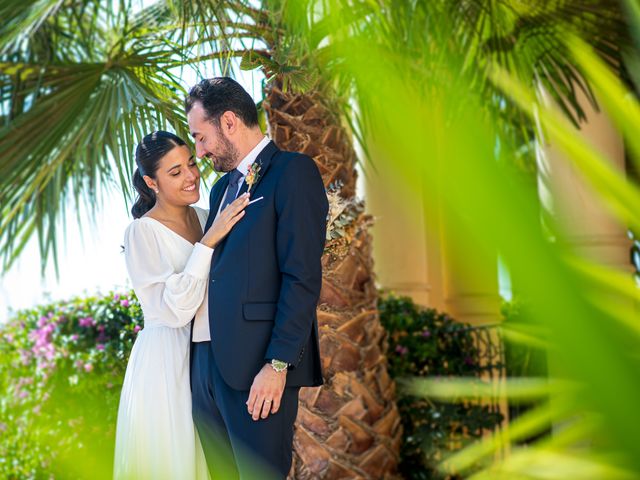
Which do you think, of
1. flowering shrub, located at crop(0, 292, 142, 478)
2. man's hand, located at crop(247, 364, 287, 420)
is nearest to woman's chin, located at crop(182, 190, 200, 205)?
man's hand, located at crop(247, 364, 287, 420)

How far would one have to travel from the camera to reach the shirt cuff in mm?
2752

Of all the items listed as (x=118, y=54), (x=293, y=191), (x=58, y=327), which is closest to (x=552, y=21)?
(x=118, y=54)

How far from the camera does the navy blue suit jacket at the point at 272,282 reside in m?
2.61

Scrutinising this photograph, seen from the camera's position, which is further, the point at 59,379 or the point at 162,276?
the point at 59,379

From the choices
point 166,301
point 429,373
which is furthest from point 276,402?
point 429,373

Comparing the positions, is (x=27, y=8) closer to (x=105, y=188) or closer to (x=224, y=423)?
(x=105, y=188)

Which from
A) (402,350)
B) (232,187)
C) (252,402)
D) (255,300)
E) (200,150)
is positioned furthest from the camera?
(402,350)

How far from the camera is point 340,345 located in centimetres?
485

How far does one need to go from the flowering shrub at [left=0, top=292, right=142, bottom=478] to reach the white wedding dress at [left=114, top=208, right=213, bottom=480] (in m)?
2.73

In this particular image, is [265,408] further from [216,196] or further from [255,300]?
[216,196]

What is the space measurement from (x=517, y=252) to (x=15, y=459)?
6.98 meters

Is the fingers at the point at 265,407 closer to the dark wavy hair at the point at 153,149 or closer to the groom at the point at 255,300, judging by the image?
the groom at the point at 255,300

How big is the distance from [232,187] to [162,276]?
41 cm

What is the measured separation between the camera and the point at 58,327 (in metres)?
6.54
